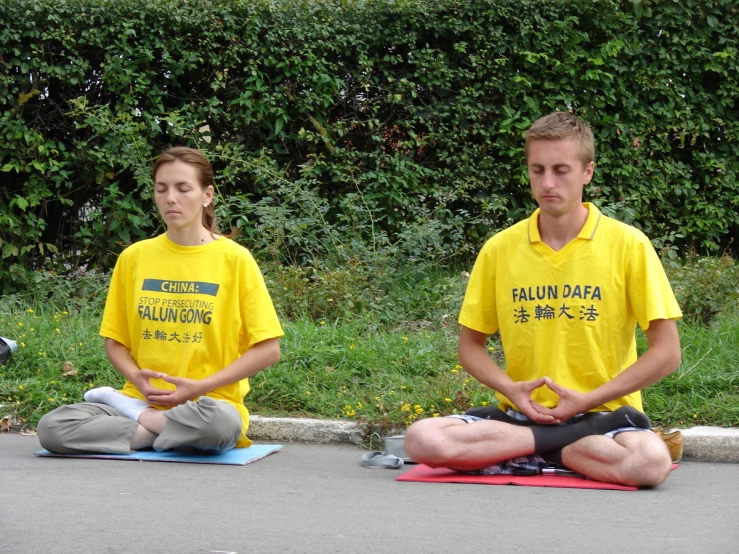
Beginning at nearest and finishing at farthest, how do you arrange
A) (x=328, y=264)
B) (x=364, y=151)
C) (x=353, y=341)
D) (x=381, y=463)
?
1. (x=381, y=463)
2. (x=353, y=341)
3. (x=328, y=264)
4. (x=364, y=151)

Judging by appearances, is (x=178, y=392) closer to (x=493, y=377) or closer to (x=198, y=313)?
(x=198, y=313)

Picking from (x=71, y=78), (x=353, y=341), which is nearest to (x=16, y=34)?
(x=71, y=78)

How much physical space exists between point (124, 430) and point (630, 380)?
249 cm

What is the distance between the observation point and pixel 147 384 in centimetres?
549

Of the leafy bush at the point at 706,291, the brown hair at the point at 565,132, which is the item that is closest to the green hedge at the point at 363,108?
the leafy bush at the point at 706,291

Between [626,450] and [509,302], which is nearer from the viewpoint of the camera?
[626,450]

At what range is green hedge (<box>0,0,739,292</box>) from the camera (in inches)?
367

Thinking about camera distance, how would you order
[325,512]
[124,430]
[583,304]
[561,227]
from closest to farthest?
1. [325,512]
2. [583,304]
3. [561,227]
4. [124,430]

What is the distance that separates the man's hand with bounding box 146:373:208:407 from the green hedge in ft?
12.7

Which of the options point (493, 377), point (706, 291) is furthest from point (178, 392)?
point (706, 291)

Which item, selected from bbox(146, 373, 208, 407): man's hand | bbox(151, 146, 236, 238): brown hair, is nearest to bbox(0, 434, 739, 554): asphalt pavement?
bbox(146, 373, 208, 407): man's hand

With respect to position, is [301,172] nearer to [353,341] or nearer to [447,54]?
[447,54]

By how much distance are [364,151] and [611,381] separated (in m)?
5.40

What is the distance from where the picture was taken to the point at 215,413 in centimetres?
532
